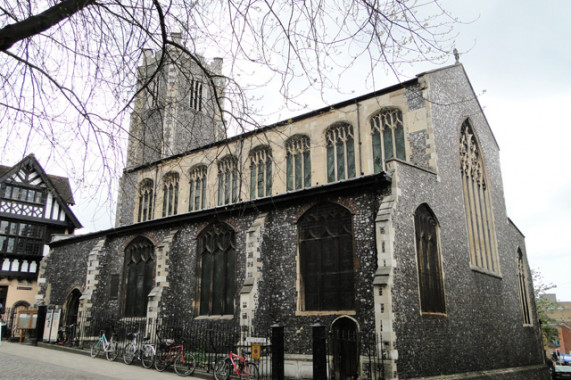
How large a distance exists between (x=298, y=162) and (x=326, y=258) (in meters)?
7.02

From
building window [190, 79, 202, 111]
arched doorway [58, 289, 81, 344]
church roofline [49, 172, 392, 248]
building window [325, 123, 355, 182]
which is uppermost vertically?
building window [325, 123, 355, 182]

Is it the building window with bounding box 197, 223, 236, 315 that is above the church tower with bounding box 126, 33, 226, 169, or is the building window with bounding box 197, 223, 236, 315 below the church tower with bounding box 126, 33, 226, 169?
below

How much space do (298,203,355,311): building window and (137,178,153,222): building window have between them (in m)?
14.2

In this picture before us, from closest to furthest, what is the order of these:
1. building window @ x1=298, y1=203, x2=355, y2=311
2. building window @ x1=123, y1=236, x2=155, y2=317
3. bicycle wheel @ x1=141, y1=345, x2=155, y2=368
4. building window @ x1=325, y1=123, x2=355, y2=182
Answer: building window @ x1=298, y1=203, x2=355, y2=311
bicycle wheel @ x1=141, y1=345, x2=155, y2=368
building window @ x1=325, y1=123, x2=355, y2=182
building window @ x1=123, y1=236, x2=155, y2=317

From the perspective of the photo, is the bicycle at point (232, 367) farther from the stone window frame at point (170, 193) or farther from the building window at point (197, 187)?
the stone window frame at point (170, 193)

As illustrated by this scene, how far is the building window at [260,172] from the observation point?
21.2m

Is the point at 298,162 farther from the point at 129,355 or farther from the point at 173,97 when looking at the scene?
the point at 173,97

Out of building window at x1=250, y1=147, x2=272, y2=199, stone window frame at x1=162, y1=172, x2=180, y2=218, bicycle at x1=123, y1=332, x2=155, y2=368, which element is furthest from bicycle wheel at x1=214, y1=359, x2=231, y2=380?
stone window frame at x1=162, y1=172, x2=180, y2=218

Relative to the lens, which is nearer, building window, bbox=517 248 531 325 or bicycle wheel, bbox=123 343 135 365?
bicycle wheel, bbox=123 343 135 365

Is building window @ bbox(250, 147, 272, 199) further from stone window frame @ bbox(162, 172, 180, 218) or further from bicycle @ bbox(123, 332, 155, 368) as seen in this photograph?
bicycle @ bbox(123, 332, 155, 368)

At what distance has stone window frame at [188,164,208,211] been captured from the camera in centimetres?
2403

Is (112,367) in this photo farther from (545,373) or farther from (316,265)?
(545,373)

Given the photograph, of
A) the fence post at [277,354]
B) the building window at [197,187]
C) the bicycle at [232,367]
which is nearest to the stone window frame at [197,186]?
the building window at [197,187]

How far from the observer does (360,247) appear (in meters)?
13.3
